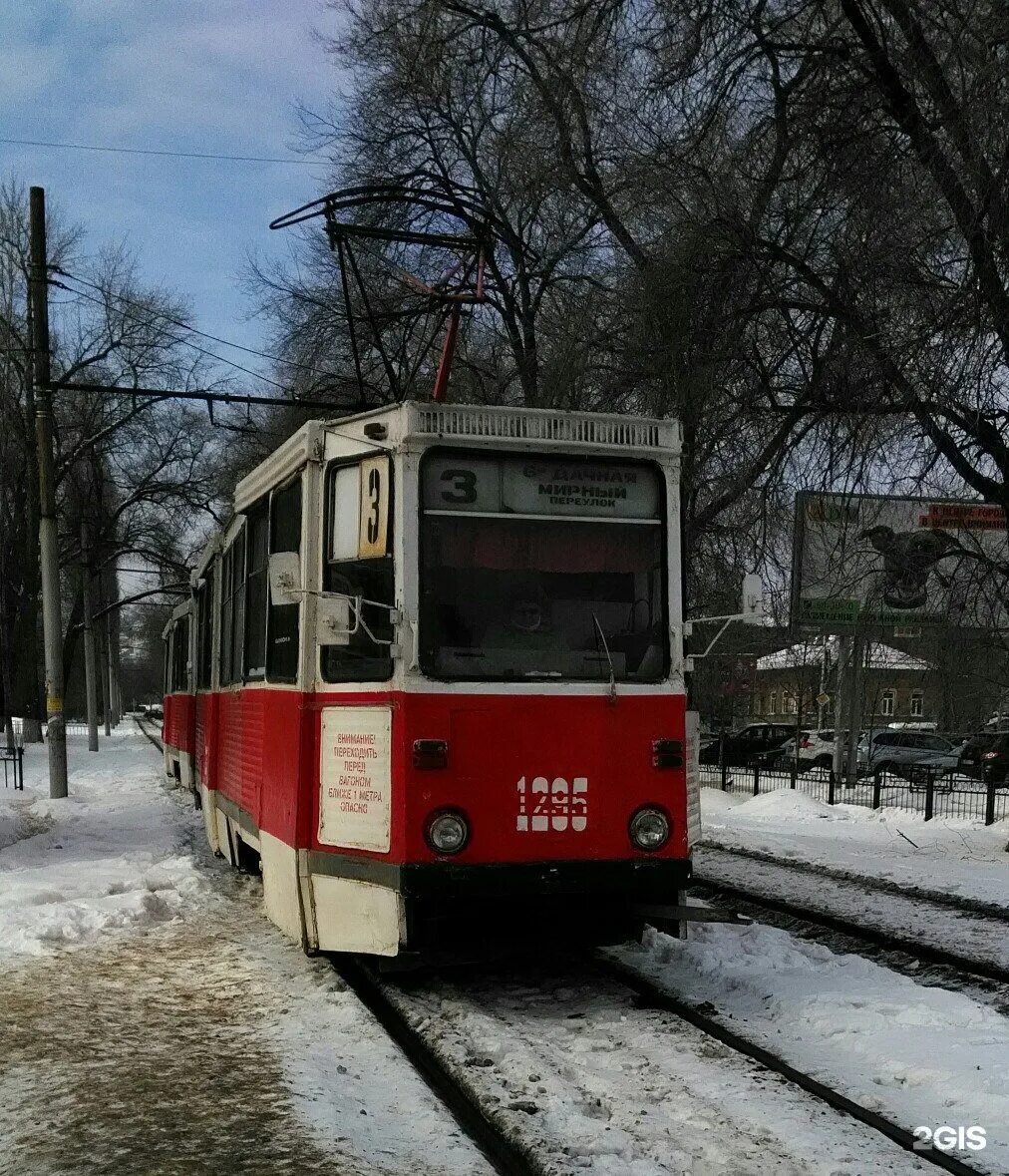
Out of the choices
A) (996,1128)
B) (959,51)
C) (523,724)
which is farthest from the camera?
(959,51)

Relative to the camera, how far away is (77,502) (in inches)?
1591

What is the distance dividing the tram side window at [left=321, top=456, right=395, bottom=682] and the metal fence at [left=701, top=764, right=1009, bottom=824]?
44.9ft

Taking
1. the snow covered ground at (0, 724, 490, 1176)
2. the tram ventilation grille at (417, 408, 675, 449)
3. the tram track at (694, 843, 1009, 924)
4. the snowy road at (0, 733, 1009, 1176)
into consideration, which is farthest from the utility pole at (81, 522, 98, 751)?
the tram ventilation grille at (417, 408, 675, 449)

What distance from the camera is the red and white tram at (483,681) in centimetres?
627

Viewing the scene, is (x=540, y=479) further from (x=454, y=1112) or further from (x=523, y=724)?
(x=454, y=1112)

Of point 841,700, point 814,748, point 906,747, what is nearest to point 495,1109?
point 841,700

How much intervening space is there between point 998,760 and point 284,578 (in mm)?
23579

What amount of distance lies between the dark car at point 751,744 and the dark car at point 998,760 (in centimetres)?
508

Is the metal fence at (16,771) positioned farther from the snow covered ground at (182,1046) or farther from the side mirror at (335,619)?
the side mirror at (335,619)

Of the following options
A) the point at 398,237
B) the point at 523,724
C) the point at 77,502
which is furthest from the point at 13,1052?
the point at 77,502

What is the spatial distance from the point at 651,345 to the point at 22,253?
22.9 m

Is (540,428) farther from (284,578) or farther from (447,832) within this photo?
(447,832)

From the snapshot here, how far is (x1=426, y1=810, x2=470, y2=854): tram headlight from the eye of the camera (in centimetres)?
618

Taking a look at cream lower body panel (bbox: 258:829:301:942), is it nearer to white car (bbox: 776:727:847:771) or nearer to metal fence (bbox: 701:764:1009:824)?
metal fence (bbox: 701:764:1009:824)
